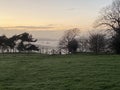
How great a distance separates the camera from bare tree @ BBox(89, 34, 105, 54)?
67625 millimetres

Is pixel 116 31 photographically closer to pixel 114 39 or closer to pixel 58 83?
pixel 114 39

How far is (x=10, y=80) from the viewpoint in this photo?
1548cm

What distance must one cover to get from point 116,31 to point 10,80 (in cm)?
4265

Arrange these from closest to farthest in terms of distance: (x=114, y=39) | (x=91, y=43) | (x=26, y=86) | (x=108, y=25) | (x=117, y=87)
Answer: (x=117, y=87)
(x=26, y=86)
(x=114, y=39)
(x=108, y=25)
(x=91, y=43)

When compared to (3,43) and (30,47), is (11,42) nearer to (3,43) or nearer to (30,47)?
(3,43)

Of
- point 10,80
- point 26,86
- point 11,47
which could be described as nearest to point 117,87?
point 26,86

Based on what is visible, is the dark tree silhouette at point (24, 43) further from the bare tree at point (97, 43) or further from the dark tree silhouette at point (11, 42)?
the bare tree at point (97, 43)

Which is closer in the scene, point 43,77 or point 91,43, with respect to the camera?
point 43,77

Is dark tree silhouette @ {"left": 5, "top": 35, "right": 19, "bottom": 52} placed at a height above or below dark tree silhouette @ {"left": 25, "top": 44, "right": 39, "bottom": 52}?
above

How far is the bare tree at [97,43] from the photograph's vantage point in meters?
67.6

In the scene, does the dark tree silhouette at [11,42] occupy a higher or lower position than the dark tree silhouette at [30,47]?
higher

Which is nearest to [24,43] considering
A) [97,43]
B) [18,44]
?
[18,44]

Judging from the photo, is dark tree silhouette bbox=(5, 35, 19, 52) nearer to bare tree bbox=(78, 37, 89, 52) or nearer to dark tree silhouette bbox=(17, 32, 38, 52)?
dark tree silhouette bbox=(17, 32, 38, 52)

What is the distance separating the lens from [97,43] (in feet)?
229
